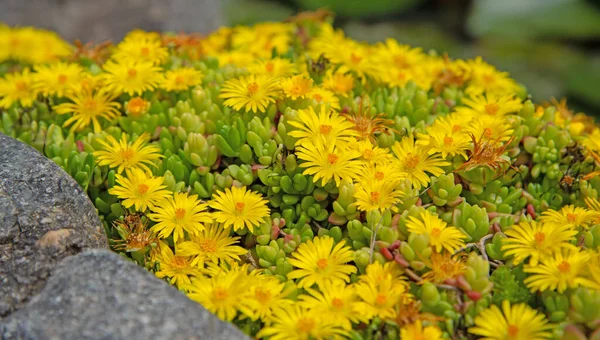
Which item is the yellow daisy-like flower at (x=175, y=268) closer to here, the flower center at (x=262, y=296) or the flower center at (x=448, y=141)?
the flower center at (x=262, y=296)

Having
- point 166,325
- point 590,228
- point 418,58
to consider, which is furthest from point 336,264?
point 418,58

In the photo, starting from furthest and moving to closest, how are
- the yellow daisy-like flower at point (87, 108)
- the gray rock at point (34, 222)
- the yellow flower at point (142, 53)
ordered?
the yellow flower at point (142, 53) → the yellow daisy-like flower at point (87, 108) → the gray rock at point (34, 222)

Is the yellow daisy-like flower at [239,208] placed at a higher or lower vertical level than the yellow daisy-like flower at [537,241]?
lower

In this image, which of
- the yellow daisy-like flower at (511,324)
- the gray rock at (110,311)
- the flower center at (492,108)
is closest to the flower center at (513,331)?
the yellow daisy-like flower at (511,324)

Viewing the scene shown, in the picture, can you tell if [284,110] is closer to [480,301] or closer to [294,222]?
[294,222]

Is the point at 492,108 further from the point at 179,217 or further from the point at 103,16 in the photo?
the point at 103,16

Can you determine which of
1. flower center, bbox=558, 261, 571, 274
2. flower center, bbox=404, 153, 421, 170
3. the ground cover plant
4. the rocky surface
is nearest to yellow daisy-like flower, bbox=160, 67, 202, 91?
the ground cover plant
